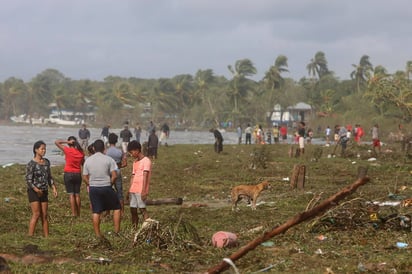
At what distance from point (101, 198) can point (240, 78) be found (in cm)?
8168

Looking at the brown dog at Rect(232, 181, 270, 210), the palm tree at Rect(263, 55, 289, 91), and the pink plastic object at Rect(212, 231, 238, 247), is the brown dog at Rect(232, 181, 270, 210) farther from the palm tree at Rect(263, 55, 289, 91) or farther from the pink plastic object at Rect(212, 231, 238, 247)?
the palm tree at Rect(263, 55, 289, 91)

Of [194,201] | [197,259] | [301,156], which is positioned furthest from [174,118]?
[197,259]

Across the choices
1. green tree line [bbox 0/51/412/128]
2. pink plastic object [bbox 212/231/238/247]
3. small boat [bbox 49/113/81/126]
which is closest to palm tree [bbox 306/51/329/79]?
green tree line [bbox 0/51/412/128]

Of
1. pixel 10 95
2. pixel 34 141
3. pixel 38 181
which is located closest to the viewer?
pixel 38 181

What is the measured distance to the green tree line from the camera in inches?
3221

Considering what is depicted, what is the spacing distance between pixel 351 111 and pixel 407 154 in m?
45.6

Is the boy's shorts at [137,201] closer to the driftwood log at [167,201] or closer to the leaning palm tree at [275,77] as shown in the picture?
the driftwood log at [167,201]

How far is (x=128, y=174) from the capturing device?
20.4 meters

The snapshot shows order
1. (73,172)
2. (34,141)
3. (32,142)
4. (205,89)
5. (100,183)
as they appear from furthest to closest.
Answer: (205,89), (34,141), (32,142), (73,172), (100,183)

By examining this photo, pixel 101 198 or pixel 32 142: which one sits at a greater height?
pixel 101 198

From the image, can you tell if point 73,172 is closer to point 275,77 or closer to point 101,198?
point 101,198

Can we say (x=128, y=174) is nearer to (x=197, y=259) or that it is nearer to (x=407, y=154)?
(x=407, y=154)

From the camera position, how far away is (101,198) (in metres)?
9.12

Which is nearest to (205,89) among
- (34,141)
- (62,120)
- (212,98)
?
(212,98)
